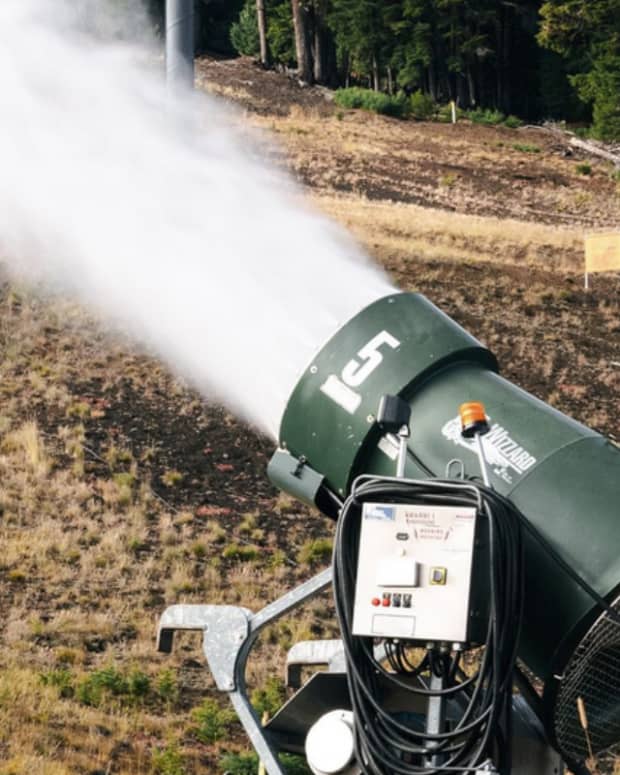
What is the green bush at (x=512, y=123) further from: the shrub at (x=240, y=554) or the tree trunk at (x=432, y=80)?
the shrub at (x=240, y=554)

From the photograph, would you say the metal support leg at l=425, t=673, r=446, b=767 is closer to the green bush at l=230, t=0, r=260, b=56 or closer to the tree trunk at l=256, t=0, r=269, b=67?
the tree trunk at l=256, t=0, r=269, b=67

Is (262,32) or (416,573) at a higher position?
(416,573)

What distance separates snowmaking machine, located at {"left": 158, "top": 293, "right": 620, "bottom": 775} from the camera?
→ 502 cm

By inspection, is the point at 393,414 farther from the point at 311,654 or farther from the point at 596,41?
the point at 596,41

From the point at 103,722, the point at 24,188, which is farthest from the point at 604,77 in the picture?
the point at 103,722

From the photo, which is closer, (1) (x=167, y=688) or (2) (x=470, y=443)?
(2) (x=470, y=443)

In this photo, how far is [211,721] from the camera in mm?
9125

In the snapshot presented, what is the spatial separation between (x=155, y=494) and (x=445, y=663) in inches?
332

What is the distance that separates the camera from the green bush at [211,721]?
905cm

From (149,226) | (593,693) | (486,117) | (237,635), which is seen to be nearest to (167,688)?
(149,226)

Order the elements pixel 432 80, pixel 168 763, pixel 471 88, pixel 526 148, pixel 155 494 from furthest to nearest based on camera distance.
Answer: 1. pixel 432 80
2. pixel 471 88
3. pixel 526 148
4. pixel 155 494
5. pixel 168 763

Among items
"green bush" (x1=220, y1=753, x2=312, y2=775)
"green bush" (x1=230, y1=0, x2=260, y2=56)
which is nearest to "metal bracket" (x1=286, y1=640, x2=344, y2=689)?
"green bush" (x1=220, y1=753, x2=312, y2=775)

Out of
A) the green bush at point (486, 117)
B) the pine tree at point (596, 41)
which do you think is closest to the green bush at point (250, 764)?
the pine tree at point (596, 41)

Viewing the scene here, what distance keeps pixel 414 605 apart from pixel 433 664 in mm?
249
